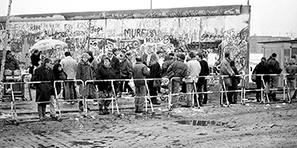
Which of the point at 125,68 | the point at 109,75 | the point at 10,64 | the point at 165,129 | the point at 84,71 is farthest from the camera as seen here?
the point at 125,68

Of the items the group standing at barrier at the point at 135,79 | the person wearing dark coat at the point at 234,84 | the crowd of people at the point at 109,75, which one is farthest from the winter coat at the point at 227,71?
the crowd of people at the point at 109,75

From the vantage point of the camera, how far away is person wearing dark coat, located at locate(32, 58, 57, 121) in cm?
1435

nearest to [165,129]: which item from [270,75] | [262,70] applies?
[270,75]

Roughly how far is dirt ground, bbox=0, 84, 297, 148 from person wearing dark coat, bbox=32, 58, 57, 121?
1.46 feet

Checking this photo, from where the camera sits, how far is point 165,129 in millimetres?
13227

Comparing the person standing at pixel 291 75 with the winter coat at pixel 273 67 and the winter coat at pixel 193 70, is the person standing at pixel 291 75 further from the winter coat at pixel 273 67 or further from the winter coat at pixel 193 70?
the winter coat at pixel 193 70

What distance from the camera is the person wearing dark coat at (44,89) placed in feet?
47.1

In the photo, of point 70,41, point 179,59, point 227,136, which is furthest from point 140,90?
A: point 70,41

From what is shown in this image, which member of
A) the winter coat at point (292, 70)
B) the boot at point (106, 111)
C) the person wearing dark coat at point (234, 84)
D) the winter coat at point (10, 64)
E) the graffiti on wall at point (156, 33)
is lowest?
the boot at point (106, 111)

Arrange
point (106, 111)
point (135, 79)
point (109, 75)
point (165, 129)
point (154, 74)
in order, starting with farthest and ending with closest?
point (154, 74), point (135, 79), point (109, 75), point (106, 111), point (165, 129)

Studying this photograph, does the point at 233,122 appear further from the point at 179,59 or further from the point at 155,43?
the point at 155,43

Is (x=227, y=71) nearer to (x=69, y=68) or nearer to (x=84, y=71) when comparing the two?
(x=84, y=71)

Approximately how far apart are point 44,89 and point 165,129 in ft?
12.4

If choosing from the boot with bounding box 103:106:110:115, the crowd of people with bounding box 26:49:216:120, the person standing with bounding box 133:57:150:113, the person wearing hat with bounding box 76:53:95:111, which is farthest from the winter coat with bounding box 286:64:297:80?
the person wearing hat with bounding box 76:53:95:111
